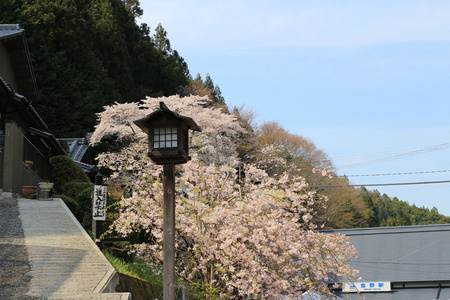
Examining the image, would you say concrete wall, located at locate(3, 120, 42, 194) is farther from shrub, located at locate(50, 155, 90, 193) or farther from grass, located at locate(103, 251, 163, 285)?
shrub, located at locate(50, 155, 90, 193)

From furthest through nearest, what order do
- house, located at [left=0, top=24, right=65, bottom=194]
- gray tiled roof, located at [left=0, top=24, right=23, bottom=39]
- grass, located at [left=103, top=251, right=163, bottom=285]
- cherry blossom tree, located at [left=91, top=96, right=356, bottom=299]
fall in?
gray tiled roof, located at [left=0, top=24, right=23, bottom=39]
house, located at [left=0, top=24, right=65, bottom=194]
grass, located at [left=103, top=251, right=163, bottom=285]
cherry blossom tree, located at [left=91, top=96, right=356, bottom=299]

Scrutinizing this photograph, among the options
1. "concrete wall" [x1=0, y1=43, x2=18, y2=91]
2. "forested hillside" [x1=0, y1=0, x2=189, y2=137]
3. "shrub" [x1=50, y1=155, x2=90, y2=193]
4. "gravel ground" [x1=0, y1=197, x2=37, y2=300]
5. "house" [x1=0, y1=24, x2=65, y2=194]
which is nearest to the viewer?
"gravel ground" [x1=0, y1=197, x2=37, y2=300]

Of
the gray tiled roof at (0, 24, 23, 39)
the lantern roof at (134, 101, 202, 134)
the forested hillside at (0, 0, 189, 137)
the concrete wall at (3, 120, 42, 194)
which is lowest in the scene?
the lantern roof at (134, 101, 202, 134)

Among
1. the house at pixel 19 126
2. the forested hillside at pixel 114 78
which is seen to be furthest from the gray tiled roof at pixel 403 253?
the house at pixel 19 126

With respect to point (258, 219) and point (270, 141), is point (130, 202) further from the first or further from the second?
point (270, 141)

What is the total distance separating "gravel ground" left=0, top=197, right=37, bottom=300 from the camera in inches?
248

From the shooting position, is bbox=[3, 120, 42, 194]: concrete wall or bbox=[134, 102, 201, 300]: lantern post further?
bbox=[3, 120, 42, 194]: concrete wall

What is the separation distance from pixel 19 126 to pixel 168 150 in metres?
10.3

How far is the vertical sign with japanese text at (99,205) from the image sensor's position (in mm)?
10156

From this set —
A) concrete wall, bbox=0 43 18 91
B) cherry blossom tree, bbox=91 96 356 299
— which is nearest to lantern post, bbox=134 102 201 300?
cherry blossom tree, bbox=91 96 356 299

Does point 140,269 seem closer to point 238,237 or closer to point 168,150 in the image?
point 238,237

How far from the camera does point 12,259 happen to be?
7480 millimetres

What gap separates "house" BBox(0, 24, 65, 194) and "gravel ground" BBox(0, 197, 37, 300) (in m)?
2.98

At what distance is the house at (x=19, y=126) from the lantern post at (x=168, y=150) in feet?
27.4
